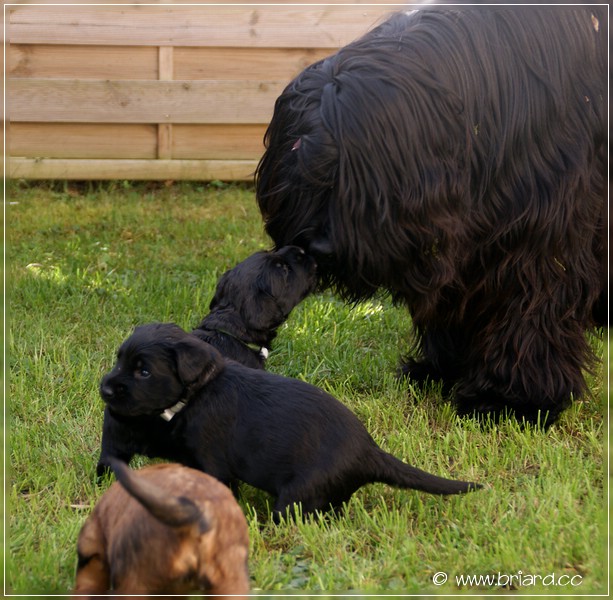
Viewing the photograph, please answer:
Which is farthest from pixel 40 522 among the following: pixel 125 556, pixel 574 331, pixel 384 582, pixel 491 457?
pixel 574 331

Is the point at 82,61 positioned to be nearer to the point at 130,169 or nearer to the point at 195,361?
the point at 130,169

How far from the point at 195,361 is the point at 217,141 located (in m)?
4.20

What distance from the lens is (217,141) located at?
6.54 m

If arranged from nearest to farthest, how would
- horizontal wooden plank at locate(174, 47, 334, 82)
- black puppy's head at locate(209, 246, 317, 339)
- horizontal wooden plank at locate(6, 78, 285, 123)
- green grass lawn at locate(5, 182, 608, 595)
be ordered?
green grass lawn at locate(5, 182, 608, 595), black puppy's head at locate(209, 246, 317, 339), horizontal wooden plank at locate(6, 78, 285, 123), horizontal wooden plank at locate(174, 47, 334, 82)

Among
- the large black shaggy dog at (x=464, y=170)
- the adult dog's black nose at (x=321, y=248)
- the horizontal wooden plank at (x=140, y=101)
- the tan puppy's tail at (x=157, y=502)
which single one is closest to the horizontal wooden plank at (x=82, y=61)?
the horizontal wooden plank at (x=140, y=101)

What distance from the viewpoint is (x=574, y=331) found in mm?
3143

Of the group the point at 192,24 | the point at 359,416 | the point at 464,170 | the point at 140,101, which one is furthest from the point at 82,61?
the point at 464,170

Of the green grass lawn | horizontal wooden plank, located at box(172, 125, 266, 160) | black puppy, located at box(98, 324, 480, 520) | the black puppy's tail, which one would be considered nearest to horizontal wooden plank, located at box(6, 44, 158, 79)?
horizontal wooden plank, located at box(172, 125, 266, 160)

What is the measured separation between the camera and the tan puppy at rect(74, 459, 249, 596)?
1.74 meters

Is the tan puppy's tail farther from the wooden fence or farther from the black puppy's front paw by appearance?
the wooden fence

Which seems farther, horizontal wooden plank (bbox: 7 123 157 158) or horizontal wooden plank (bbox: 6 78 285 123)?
horizontal wooden plank (bbox: 7 123 157 158)

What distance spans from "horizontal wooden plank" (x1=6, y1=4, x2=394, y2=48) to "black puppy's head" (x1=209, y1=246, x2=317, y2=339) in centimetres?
368

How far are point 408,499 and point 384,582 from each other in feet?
1.48

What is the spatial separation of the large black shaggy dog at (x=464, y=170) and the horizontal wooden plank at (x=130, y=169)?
344cm
